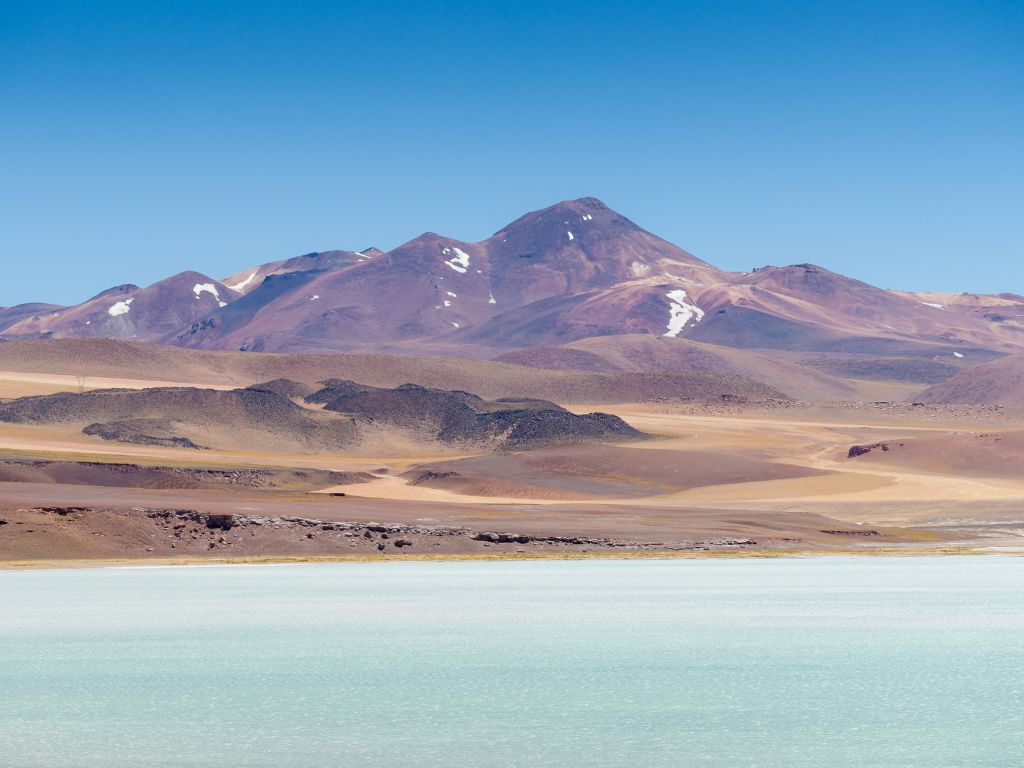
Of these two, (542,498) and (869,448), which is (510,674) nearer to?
(542,498)

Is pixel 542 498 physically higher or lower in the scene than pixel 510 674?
higher

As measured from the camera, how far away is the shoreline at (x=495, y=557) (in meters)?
46.9

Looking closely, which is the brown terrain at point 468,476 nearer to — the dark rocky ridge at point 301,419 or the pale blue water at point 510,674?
the dark rocky ridge at point 301,419

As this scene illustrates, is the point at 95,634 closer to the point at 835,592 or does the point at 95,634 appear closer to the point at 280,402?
the point at 835,592

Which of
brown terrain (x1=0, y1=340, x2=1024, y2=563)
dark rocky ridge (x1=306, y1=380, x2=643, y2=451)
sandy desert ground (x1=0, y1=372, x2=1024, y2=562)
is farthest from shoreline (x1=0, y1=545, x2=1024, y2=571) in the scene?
dark rocky ridge (x1=306, y1=380, x2=643, y2=451)

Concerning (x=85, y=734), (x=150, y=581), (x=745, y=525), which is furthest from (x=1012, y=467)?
(x=85, y=734)

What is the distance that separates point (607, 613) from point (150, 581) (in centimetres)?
1543

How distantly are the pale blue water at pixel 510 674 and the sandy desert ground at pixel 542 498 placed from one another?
13004 mm

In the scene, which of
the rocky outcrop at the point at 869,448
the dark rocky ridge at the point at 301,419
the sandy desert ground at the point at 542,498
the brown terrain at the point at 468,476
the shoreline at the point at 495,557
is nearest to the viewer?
the shoreline at the point at 495,557

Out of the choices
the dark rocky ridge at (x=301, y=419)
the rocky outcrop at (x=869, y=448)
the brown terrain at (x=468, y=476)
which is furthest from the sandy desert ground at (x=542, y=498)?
the dark rocky ridge at (x=301, y=419)

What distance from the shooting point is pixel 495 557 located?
5188 centimetres

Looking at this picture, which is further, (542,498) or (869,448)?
(869,448)

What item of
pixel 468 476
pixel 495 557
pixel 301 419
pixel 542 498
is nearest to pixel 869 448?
pixel 468 476

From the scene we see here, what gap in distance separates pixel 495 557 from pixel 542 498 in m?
35.2
